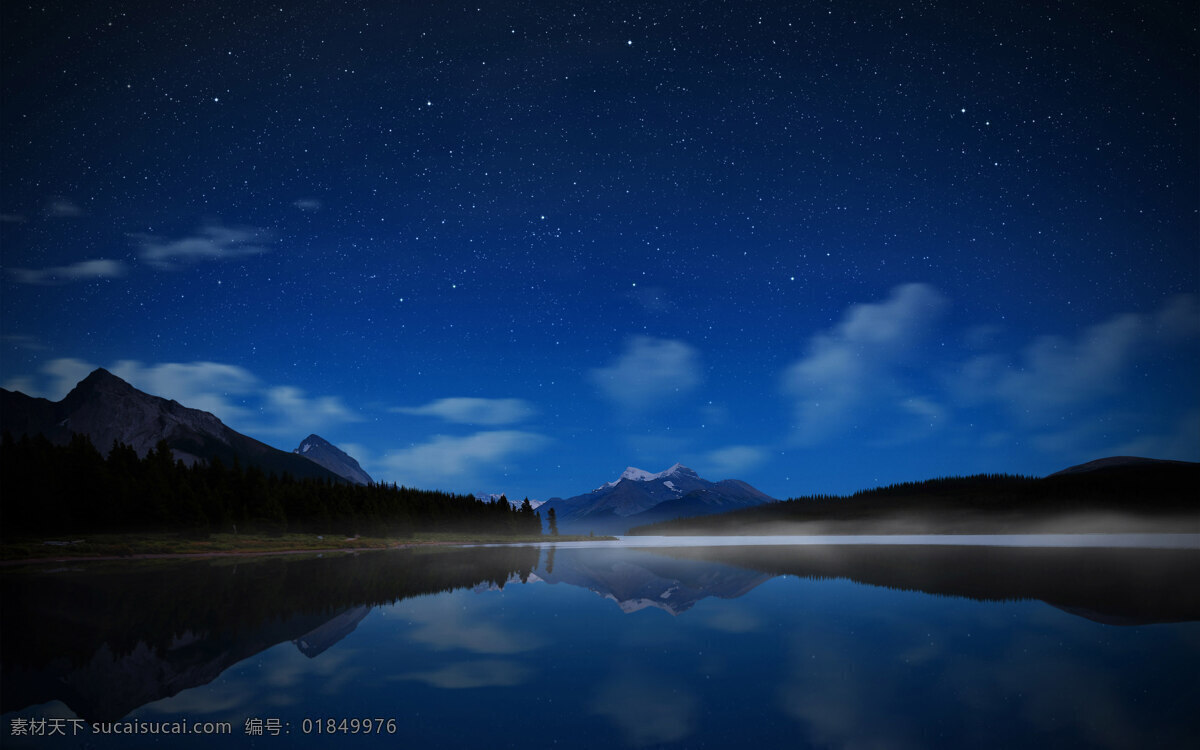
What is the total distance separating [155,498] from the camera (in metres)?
82.2

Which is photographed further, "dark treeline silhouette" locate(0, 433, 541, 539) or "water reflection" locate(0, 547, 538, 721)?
"dark treeline silhouette" locate(0, 433, 541, 539)

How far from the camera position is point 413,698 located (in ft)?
39.2

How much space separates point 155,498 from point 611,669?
90.5 meters

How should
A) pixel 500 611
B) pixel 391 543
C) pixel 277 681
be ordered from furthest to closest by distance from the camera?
pixel 391 543 < pixel 500 611 < pixel 277 681

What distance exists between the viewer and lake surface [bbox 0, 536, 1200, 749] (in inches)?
395

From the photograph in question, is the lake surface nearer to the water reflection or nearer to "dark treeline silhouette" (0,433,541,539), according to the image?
the water reflection

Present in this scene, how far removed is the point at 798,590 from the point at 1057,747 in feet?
70.8

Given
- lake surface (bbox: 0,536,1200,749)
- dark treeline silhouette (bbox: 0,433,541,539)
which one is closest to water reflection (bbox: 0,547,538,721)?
lake surface (bbox: 0,536,1200,749)

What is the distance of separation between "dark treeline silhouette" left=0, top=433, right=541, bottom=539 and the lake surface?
61013mm

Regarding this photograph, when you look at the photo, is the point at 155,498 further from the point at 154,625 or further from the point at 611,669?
the point at 611,669

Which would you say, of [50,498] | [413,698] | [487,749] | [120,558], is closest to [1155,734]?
[487,749]

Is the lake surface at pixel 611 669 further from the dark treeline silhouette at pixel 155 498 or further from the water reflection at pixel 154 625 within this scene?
the dark treeline silhouette at pixel 155 498

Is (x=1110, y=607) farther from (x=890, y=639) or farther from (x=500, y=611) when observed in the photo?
(x=500, y=611)

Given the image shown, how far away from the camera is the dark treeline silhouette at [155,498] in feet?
241
